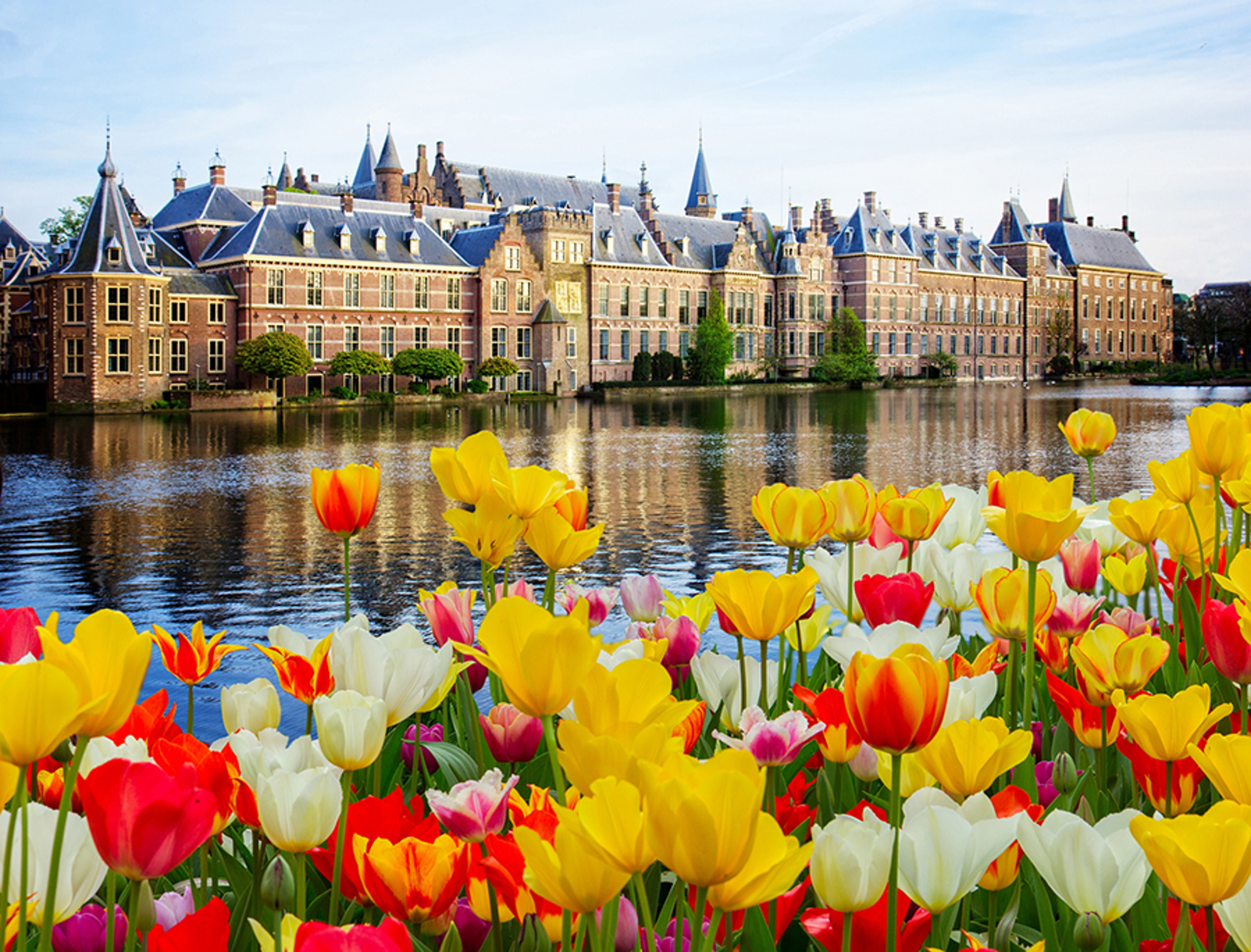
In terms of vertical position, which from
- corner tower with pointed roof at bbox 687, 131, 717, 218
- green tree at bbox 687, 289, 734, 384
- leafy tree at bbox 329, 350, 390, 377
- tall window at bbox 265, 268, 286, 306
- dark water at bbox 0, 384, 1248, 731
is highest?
corner tower with pointed roof at bbox 687, 131, 717, 218

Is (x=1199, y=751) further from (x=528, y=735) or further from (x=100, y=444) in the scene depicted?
(x=100, y=444)

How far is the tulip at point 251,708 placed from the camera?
2.01m

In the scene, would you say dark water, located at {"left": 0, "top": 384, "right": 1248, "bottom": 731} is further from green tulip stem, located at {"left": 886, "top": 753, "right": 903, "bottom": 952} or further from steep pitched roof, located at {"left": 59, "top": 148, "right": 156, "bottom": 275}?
steep pitched roof, located at {"left": 59, "top": 148, "right": 156, "bottom": 275}

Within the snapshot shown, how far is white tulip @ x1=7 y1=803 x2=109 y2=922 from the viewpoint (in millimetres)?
1377

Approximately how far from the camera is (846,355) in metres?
67.9

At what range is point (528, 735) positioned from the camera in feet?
6.46

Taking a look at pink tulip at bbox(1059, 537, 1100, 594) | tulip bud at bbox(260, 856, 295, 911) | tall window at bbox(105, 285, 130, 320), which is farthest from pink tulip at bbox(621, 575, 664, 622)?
tall window at bbox(105, 285, 130, 320)

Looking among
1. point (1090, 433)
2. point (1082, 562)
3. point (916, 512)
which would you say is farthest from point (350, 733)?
point (1090, 433)

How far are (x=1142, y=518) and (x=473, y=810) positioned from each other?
7.13 feet

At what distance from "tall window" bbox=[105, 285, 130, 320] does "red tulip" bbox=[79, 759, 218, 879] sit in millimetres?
45438

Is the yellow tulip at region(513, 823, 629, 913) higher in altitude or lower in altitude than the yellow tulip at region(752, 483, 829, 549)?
lower

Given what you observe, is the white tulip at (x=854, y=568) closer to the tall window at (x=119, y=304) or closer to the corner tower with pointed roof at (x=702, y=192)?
the tall window at (x=119, y=304)

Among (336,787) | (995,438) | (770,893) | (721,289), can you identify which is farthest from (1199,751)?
(721,289)

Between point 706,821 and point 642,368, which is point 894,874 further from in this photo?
point 642,368
